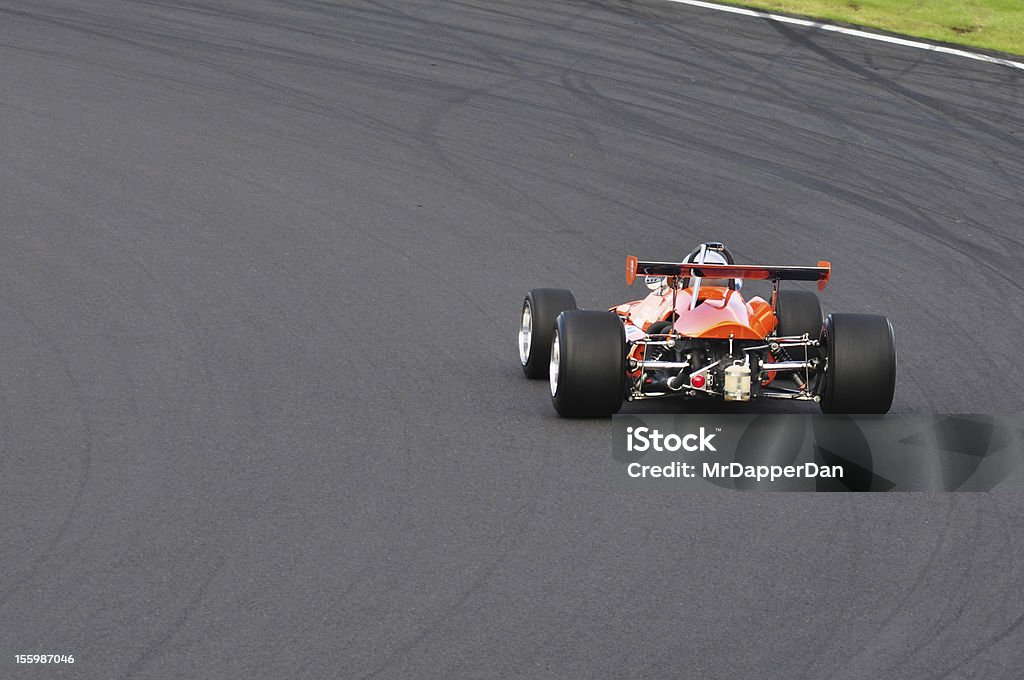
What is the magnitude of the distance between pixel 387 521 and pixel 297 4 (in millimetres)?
14622

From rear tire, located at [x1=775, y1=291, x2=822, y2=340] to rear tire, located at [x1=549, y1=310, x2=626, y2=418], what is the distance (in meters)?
1.82

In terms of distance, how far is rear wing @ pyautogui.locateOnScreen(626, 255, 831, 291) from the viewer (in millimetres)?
9766

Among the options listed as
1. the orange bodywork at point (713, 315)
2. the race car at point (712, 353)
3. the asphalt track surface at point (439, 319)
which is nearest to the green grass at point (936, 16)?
the asphalt track surface at point (439, 319)

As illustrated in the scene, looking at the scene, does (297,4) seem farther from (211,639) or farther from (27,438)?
(211,639)

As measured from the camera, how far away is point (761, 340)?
31.7 ft

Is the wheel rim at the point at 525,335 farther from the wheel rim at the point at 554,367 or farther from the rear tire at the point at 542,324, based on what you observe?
the wheel rim at the point at 554,367

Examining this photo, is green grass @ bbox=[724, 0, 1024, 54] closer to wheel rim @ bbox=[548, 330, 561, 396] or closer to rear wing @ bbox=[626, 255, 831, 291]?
rear wing @ bbox=[626, 255, 831, 291]

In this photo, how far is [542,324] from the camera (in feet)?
34.1

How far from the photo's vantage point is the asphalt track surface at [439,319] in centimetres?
692

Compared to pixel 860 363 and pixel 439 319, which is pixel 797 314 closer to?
pixel 860 363

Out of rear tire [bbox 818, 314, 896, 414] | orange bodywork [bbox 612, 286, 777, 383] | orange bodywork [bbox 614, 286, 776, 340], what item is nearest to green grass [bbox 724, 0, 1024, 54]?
orange bodywork [bbox 612, 286, 777, 383]

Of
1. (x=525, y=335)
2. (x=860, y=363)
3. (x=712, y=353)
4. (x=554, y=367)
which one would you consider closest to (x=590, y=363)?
(x=554, y=367)

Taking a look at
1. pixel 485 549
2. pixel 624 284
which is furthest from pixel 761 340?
pixel 624 284

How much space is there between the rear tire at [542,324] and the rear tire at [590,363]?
836 mm
